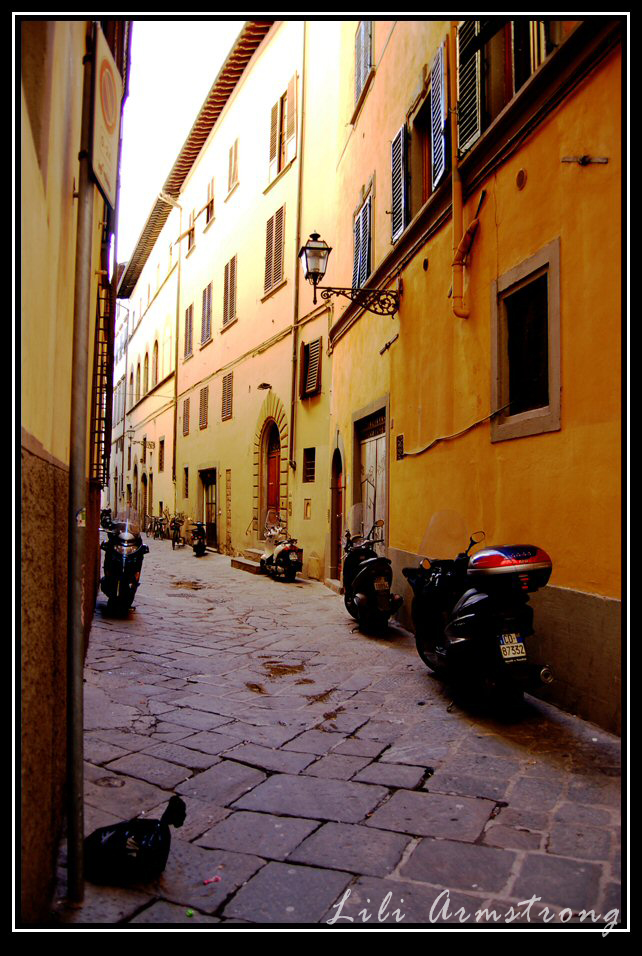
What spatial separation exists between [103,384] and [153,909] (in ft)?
21.5

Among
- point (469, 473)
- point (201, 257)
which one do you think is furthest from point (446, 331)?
point (201, 257)

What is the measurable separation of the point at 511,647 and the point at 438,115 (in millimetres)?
5328

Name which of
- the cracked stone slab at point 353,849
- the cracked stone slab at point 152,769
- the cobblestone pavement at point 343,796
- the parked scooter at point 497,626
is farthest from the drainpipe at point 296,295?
the cracked stone slab at point 353,849

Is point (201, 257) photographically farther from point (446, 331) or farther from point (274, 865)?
point (274, 865)

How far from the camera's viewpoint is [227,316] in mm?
18750

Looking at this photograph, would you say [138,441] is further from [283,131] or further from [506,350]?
[506,350]

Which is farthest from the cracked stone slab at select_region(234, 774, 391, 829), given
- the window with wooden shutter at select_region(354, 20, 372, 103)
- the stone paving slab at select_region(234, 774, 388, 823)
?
the window with wooden shutter at select_region(354, 20, 372, 103)

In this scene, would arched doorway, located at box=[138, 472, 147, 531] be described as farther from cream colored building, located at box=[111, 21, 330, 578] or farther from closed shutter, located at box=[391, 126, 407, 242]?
closed shutter, located at box=[391, 126, 407, 242]

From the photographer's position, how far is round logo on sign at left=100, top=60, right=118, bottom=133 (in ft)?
7.72

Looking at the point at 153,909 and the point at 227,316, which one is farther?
the point at 227,316

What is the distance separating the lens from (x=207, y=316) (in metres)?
20.7

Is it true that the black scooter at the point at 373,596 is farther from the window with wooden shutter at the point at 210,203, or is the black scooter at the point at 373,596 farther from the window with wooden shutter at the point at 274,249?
the window with wooden shutter at the point at 210,203

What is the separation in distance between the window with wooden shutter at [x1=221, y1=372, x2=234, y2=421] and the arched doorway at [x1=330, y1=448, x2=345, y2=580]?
7.48 metres

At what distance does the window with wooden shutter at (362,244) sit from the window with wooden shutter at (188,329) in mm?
12798
